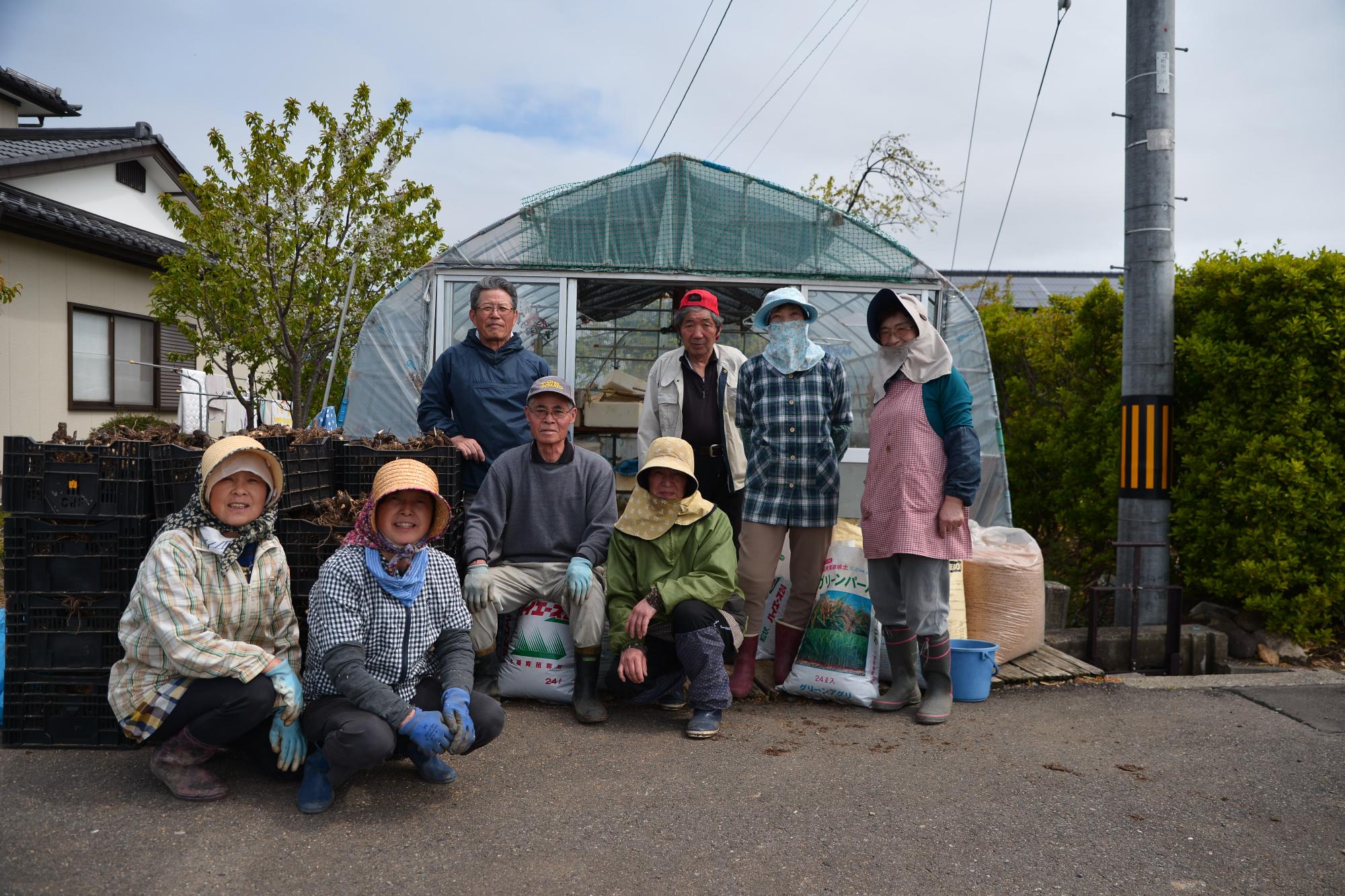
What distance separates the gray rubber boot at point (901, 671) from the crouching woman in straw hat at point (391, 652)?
1912 millimetres

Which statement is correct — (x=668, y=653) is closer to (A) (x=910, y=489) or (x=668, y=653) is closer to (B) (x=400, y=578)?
(A) (x=910, y=489)

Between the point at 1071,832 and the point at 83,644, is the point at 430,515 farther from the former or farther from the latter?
the point at 1071,832

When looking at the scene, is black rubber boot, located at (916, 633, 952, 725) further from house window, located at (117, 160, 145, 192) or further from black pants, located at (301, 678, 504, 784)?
house window, located at (117, 160, 145, 192)

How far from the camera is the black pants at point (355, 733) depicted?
9.62 feet

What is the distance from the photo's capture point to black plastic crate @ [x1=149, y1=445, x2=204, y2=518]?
3.55 metres

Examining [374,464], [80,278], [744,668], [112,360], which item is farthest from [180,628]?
[112,360]

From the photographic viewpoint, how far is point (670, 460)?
4.00 m

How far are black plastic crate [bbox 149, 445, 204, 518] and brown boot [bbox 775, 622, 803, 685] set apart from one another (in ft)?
8.87

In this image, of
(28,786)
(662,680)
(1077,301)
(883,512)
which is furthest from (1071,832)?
(1077,301)

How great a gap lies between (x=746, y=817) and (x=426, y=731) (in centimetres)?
108

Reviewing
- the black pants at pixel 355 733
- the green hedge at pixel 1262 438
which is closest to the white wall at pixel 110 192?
the black pants at pixel 355 733

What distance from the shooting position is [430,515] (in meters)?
3.38

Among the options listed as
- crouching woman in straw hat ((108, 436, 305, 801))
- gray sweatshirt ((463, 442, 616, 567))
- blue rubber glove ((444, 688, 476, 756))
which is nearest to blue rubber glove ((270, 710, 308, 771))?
crouching woman in straw hat ((108, 436, 305, 801))

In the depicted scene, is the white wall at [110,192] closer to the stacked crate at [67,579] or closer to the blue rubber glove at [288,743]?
the stacked crate at [67,579]
